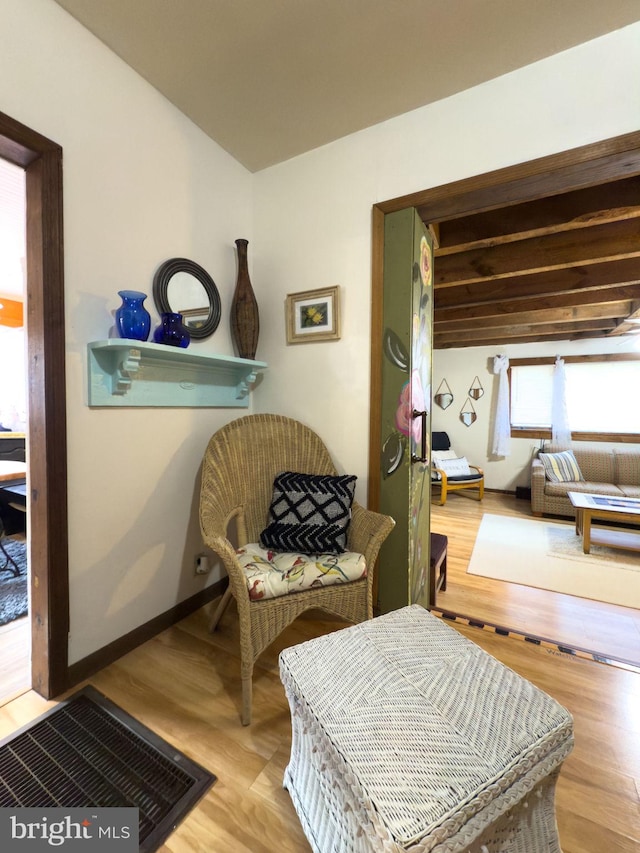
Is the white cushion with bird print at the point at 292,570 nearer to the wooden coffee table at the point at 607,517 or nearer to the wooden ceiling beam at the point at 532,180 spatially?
the wooden ceiling beam at the point at 532,180

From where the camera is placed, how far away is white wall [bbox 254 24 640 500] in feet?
4.67

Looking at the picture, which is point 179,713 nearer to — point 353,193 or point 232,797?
point 232,797

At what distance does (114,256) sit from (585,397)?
579cm

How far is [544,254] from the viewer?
7.97ft

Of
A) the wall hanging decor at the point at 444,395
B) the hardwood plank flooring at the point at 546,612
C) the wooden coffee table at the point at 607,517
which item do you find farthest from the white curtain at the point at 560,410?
the hardwood plank flooring at the point at 546,612

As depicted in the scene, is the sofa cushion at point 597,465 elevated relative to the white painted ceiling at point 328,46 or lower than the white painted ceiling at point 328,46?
lower

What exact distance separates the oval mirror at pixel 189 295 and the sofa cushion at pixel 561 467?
14.0 feet

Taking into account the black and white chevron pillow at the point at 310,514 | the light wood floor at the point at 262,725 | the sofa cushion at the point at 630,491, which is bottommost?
the light wood floor at the point at 262,725

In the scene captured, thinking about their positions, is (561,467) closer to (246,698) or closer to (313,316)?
(313,316)

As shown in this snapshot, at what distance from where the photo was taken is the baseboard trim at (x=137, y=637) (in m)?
1.44

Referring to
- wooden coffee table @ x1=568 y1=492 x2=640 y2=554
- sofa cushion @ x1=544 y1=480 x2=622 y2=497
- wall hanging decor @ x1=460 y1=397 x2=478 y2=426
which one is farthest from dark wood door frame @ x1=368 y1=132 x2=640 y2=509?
wall hanging decor @ x1=460 y1=397 x2=478 y2=426

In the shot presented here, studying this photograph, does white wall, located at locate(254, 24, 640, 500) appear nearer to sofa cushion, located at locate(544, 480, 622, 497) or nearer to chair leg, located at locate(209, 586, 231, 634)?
chair leg, located at locate(209, 586, 231, 634)

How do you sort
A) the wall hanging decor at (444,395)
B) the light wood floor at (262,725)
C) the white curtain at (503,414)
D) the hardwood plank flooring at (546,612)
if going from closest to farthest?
1. the light wood floor at (262,725)
2. the hardwood plank flooring at (546,612)
3. the white curtain at (503,414)
4. the wall hanging decor at (444,395)

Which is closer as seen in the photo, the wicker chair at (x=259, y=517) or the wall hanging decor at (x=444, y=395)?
the wicker chair at (x=259, y=517)
